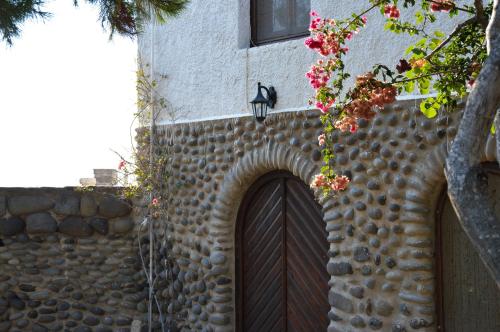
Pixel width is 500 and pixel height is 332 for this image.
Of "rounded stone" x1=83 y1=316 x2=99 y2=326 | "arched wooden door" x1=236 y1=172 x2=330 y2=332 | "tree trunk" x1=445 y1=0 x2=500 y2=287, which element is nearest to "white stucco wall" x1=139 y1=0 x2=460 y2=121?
"arched wooden door" x1=236 y1=172 x2=330 y2=332

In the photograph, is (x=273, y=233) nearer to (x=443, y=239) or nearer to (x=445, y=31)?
(x=443, y=239)

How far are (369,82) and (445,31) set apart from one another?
167 centimetres

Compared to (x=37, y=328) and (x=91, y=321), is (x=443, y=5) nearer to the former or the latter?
(x=91, y=321)

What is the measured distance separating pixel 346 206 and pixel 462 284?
123cm

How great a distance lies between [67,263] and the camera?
877cm

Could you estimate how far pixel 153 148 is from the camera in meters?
8.66

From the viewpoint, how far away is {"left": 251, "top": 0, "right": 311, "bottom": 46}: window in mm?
7266

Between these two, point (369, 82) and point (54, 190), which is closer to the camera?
point (369, 82)

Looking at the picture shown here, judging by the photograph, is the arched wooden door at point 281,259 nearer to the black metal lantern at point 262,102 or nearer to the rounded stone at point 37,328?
the black metal lantern at point 262,102

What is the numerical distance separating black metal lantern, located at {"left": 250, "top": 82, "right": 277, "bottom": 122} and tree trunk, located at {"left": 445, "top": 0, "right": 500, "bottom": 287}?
3979 millimetres

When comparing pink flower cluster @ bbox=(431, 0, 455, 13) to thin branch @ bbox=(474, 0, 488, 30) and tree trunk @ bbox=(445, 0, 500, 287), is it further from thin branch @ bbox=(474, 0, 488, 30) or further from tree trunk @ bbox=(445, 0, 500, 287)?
tree trunk @ bbox=(445, 0, 500, 287)

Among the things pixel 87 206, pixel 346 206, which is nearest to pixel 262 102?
pixel 346 206

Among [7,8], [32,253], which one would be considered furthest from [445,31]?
[32,253]

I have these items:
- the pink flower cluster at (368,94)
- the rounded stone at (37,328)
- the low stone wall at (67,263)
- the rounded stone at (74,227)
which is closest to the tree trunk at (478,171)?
the pink flower cluster at (368,94)
